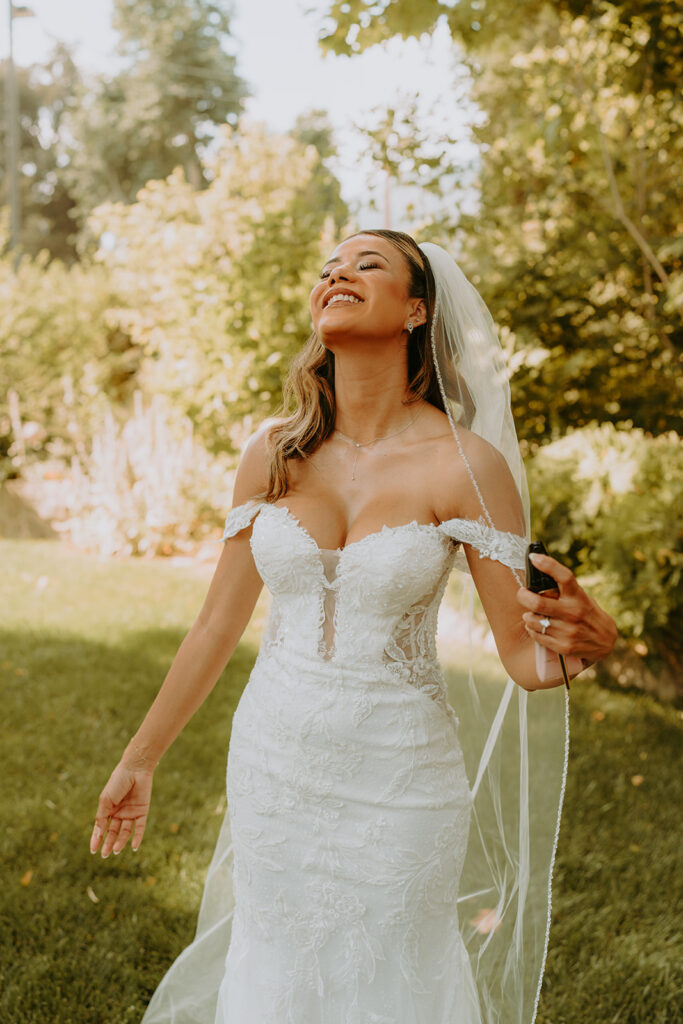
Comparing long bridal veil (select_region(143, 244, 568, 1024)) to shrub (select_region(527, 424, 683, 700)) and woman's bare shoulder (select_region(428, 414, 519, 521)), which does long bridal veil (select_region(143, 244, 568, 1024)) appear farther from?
shrub (select_region(527, 424, 683, 700))

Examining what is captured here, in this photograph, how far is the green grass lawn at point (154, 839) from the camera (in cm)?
293

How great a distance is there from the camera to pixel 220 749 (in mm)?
4672

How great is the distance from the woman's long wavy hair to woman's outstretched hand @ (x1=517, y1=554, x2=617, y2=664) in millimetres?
772

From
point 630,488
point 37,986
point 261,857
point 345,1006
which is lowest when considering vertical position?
point 37,986

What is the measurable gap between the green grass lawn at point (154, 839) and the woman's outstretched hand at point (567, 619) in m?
1.82

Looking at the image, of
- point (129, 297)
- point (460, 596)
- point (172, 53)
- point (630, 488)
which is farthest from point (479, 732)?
point (172, 53)

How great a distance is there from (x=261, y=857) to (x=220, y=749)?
2.74 m

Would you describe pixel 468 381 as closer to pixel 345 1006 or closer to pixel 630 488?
pixel 345 1006

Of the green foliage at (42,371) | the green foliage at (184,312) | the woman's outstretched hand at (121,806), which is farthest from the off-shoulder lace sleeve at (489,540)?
the green foliage at (42,371)

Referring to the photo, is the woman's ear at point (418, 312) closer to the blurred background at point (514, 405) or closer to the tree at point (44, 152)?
the blurred background at point (514, 405)

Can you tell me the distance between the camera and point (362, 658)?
1962 mm

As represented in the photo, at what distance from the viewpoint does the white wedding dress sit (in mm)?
1916

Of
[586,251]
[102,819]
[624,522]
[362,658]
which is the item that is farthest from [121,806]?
[586,251]

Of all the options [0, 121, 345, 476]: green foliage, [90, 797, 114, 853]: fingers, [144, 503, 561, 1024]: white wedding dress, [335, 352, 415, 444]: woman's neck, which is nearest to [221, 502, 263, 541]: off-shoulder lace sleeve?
[144, 503, 561, 1024]: white wedding dress
